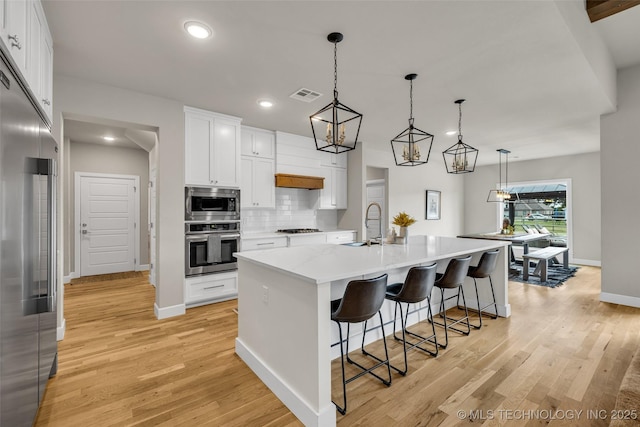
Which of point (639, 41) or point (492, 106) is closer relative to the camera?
point (639, 41)

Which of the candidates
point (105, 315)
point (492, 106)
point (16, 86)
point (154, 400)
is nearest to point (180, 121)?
point (16, 86)

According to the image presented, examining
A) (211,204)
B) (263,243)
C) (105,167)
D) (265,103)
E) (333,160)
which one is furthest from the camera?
(105,167)

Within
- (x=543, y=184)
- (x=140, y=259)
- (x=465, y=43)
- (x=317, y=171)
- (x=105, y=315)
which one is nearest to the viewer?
(x=465, y=43)

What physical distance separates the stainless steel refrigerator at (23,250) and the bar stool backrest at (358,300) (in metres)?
1.59

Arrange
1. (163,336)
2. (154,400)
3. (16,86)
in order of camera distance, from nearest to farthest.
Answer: (16,86), (154,400), (163,336)

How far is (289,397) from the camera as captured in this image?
1.93 m

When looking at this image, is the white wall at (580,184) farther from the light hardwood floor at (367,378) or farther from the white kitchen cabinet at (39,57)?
the white kitchen cabinet at (39,57)

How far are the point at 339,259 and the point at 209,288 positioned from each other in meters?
2.45

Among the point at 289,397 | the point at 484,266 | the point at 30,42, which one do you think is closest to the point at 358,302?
the point at 289,397

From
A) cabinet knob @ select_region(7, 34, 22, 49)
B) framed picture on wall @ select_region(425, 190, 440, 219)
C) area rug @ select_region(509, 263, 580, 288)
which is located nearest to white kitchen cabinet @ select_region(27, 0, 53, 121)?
cabinet knob @ select_region(7, 34, 22, 49)

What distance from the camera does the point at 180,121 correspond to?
11.9 feet

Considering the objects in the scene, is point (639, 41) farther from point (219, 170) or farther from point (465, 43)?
point (219, 170)

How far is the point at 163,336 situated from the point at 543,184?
872 cm

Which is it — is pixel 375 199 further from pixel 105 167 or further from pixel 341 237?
pixel 105 167
